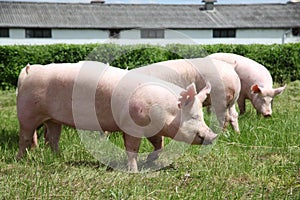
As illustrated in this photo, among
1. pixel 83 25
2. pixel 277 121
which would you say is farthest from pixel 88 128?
pixel 83 25

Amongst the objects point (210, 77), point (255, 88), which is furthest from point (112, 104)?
point (255, 88)

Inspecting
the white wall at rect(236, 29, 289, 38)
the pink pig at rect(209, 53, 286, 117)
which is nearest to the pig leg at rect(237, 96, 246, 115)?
the pink pig at rect(209, 53, 286, 117)

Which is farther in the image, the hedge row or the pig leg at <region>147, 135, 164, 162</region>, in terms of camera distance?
the hedge row

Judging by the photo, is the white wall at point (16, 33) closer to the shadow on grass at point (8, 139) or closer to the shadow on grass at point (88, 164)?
→ the shadow on grass at point (8, 139)

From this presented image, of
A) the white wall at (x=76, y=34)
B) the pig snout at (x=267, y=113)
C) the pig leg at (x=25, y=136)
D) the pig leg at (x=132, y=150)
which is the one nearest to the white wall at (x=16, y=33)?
the white wall at (x=76, y=34)

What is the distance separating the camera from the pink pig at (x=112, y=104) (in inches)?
174

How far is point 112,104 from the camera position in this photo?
15.2 ft

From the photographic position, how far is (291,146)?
5.43 m

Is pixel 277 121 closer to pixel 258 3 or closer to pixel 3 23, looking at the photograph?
pixel 3 23

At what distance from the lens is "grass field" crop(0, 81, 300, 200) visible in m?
3.72

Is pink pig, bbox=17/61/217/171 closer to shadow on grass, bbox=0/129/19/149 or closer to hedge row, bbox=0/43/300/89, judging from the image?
shadow on grass, bbox=0/129/19/149

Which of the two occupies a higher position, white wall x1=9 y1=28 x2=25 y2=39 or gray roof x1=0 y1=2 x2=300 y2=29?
gray roof x1=0 y1=2 x2=300 y2=29

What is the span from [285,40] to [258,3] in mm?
6581

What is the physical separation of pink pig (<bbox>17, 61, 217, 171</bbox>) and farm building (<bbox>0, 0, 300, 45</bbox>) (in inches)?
1072
